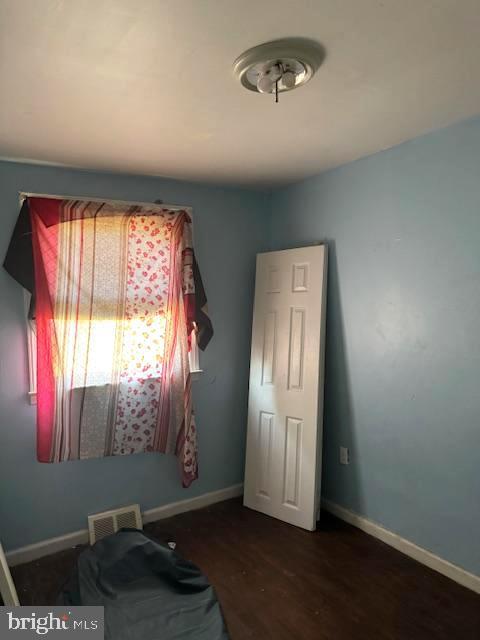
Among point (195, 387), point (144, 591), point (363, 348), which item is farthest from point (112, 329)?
point (363, 348)

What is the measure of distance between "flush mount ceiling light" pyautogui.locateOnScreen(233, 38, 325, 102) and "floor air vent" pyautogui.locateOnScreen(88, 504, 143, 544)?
7.85 feet

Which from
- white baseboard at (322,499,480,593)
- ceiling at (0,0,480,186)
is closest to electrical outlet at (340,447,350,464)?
white baseboard at (322,499,480,593)

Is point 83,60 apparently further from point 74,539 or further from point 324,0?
point 74,539

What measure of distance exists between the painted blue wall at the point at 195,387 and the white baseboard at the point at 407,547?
784 millimetres

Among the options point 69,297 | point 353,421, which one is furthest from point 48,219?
point 353,421

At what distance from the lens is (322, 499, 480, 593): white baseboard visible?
2.09m

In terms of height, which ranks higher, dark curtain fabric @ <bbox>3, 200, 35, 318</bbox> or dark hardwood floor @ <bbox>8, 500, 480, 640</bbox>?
dark curtain fabric @ <bbox>3, 200, 35, 318</bbox>

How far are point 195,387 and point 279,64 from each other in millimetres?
2038

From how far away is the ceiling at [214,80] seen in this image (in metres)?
1.15

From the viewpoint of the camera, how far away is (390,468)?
243cm

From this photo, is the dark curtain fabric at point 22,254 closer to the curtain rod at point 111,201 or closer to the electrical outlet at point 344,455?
the curtain rod at point 111,201

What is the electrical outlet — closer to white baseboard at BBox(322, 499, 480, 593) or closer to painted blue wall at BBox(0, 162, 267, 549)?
white baseboard at BBox(322, 499, 480, 593)

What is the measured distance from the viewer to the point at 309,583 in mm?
2168

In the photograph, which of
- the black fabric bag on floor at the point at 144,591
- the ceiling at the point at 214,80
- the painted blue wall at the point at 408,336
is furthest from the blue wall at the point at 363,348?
the black fabric bag on floor at the point at 144,591
